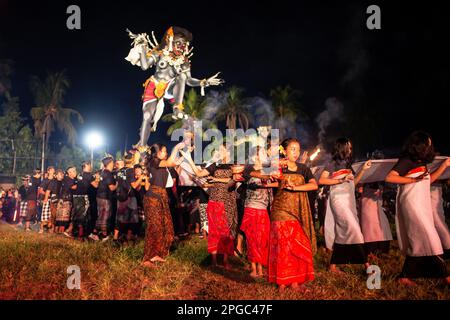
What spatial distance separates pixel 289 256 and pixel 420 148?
7.73ft

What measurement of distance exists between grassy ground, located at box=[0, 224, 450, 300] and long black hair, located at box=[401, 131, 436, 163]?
5.69 feet

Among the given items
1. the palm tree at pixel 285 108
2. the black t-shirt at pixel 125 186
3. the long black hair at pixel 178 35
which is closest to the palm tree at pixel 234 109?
the palm tree at pixel 285 108

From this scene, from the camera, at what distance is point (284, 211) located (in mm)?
5117

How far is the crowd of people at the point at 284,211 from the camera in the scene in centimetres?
507

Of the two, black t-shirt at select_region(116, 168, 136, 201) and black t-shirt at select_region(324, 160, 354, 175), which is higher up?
black t-shirt at select_region(324, 160, 354, 175)

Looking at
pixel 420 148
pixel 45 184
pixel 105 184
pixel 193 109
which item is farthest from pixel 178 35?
pixel 193 109

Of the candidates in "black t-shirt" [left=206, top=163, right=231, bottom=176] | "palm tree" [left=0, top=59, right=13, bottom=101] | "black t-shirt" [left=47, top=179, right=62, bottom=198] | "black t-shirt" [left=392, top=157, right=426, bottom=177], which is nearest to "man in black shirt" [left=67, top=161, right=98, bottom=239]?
"black t-shirt" [left=47, top=179, right=62, bottom=198]

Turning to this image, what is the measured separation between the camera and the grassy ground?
4867 millimetres

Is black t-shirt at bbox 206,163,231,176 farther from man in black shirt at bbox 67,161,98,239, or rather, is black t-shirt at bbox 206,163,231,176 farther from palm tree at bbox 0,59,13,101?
palm tree at bbox 0,59,13,101

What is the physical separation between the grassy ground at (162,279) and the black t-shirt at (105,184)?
2190 millimetres

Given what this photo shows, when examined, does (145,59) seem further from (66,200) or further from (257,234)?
(257,234)

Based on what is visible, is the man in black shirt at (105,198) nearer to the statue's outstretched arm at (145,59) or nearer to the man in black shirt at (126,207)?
the man in black shirt at (126,207)

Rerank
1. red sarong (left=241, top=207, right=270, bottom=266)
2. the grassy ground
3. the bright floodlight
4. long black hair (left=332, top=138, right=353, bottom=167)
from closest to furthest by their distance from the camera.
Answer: the grassy ground, red sarong (left=241, top=207, right=270, bottom=266), long black hair (left=332, top=138, right=353, bottom=167), the bright floodlight
